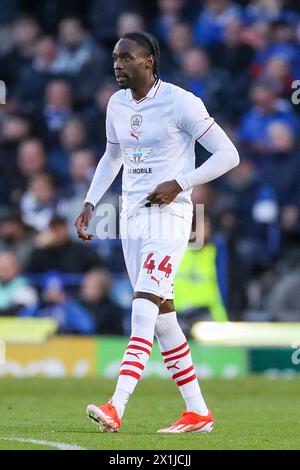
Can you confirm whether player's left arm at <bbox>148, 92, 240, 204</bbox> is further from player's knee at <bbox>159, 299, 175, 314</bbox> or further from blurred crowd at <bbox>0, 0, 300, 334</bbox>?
blurred crowd at <bbox>0, 0, 300, 334</bbox>

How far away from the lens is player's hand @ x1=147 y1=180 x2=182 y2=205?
24.5ft

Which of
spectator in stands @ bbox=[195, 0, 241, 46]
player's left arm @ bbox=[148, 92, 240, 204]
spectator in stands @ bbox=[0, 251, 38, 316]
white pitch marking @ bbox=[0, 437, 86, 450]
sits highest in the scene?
spectator in stands @ bbox=[195, 0, 241, 46]

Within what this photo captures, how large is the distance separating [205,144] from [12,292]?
760 cm

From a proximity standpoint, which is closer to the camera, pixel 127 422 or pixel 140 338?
pixel 140 338

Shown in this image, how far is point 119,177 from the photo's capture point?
648 inches

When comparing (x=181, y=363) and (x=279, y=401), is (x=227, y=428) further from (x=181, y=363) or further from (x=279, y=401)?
(x=279, y=401)

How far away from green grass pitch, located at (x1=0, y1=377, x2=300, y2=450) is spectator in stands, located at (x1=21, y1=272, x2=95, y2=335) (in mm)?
1256

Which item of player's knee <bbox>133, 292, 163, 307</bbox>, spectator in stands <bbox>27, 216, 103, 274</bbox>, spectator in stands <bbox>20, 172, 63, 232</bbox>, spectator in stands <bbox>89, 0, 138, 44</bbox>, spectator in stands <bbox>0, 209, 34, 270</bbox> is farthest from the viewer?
spectator in stands <bbox>89, 0, 138, 44</bbox>

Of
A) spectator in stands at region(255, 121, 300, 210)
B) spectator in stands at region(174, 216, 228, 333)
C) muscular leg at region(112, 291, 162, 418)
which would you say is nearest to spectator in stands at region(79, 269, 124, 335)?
spectator in stands at region(174, 216, 228, 333)

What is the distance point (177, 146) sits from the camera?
7738mm

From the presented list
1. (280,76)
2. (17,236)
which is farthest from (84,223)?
(280,76)

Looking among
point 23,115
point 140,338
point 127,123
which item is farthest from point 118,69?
point 23,115
